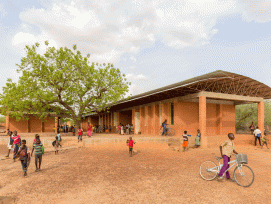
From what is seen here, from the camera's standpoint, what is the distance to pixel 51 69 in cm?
1773

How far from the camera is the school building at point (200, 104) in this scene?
15.8 metres

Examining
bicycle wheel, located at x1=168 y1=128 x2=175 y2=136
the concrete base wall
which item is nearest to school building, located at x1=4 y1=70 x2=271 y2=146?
bicycle wheel, located at x1=168 y1=128 x2=175 y2=136

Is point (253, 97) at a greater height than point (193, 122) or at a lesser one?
greater

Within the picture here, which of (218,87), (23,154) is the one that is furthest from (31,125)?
(218,87)

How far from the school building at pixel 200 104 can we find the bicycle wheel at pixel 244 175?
9044 mm

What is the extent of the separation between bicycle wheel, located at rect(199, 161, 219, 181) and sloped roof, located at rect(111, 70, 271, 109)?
8406 mm

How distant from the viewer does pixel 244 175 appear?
19.2 ft

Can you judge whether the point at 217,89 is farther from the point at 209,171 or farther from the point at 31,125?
the point at 31,125

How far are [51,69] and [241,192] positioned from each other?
1758 centimetres

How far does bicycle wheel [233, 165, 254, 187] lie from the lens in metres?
5.77

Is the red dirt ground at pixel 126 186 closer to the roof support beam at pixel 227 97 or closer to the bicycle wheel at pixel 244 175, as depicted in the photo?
the bicycle wheel at pixel 244 175

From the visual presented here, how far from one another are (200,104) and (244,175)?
1033cm

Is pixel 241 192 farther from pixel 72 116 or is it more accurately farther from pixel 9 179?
pixel 72 116

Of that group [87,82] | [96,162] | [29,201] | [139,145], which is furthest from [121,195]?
[87,82]
